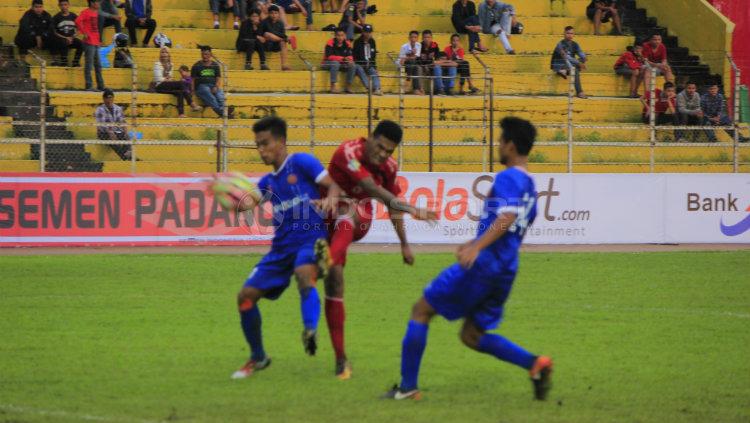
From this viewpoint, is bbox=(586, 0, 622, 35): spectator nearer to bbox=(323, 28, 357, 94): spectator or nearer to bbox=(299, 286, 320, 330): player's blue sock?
bbox=(323, 28, 357, 94): spectator

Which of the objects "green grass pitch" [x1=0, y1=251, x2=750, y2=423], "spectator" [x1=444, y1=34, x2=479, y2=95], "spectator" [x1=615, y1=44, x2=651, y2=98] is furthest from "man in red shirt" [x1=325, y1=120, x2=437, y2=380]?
"spectator" [x1=615, y1=44, x2=651, y2=98]

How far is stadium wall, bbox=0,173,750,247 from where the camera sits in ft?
65.9

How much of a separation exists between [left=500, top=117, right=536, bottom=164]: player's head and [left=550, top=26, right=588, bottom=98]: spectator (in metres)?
20.3

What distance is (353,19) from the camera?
28.9 metres

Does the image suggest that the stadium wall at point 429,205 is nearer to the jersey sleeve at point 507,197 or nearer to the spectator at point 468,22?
the spectator at point 468,22

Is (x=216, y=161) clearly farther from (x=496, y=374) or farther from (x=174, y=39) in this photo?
(x=496, y=374)

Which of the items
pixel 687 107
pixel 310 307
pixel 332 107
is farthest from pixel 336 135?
pixel 310 307

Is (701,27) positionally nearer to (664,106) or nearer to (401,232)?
(664,106)

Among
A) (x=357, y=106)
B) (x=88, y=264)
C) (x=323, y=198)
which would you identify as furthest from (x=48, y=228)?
(x=323, y=198)

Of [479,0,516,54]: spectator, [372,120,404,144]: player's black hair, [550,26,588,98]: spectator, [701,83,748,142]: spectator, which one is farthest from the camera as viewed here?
[479,0,516,54]: spectator

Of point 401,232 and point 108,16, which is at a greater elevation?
point 108,16

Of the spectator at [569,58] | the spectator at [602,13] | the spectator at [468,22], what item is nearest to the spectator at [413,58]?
the spectator at [468,22]

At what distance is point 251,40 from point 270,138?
59.9 ft

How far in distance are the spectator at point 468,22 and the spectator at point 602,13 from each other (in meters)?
3.81
